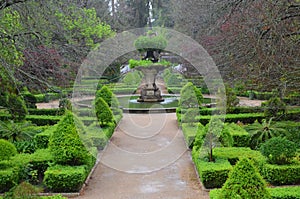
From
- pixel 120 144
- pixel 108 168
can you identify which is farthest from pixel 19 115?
pixel 108 168

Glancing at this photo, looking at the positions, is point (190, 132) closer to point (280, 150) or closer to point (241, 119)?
point (241, 119)

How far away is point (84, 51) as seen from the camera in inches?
353

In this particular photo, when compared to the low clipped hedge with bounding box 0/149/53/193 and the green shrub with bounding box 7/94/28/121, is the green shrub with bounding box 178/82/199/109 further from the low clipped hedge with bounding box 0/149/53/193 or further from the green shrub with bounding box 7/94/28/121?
the low clipped hedge with bounding box 0/149/53/193

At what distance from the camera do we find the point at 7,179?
7871 mm

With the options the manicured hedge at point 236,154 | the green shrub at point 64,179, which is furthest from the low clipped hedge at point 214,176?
the green shrub at point 64,179

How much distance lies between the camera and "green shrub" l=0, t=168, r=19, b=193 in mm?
7859

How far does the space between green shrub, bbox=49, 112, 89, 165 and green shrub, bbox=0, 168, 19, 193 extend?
98 cm

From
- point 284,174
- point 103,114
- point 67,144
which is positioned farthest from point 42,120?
point 284,174

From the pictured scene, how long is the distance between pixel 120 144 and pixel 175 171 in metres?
3.50

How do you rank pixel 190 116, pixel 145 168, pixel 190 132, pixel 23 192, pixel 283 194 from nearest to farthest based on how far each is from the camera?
1. pixel 23 192
2. pixel 283 194
3. pixel 145 168
4. pixel 190 132
5. pixel 190 116

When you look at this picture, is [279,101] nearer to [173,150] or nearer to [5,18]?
[173,150]

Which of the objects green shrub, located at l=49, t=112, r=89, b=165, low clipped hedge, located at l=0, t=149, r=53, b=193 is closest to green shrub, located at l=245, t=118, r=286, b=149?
green shrub, located at l=49, t=112, r=89, b=165

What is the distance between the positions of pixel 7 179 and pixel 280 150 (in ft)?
19.3

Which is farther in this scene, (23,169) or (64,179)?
(23,169)
